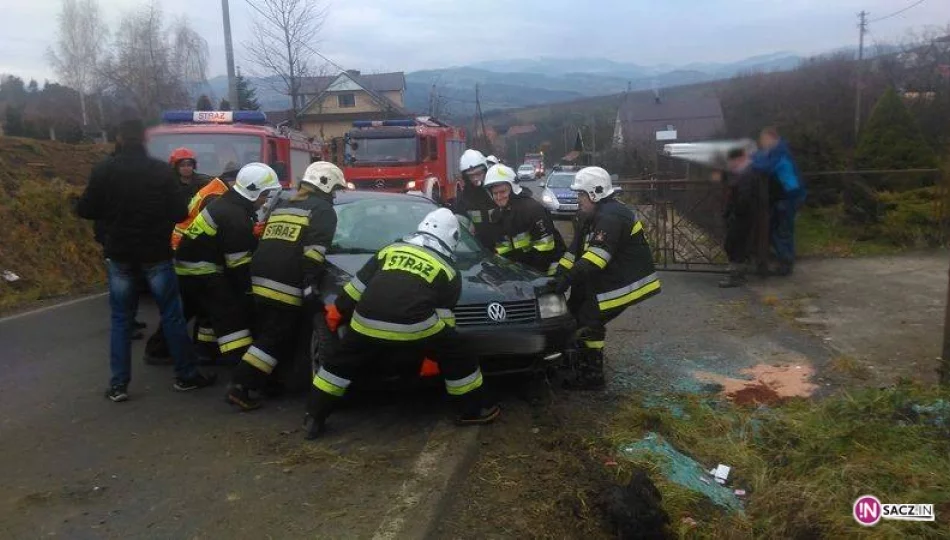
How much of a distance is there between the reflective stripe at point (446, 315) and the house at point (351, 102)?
43.0 metres

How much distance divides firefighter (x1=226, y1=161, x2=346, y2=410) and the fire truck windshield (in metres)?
11.1

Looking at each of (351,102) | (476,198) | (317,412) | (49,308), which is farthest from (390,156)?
(351,102)

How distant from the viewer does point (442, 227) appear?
4.38 m

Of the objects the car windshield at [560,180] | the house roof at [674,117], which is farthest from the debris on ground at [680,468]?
the car windshield at [560,180]

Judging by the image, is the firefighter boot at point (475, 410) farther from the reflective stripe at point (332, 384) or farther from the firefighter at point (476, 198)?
the firefighter at point (476, 198)

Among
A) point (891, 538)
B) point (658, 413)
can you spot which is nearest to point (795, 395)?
point (658, 413)

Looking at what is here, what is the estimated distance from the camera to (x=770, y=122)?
682 centimetres

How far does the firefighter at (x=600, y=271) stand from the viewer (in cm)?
522

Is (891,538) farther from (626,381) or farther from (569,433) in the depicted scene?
(626,381)

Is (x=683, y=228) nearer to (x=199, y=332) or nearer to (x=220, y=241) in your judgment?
(x=199, y=332)

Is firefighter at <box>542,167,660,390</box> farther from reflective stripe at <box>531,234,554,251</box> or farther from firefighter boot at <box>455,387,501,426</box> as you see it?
firefighter boot at <box>455,387,501,426</box>

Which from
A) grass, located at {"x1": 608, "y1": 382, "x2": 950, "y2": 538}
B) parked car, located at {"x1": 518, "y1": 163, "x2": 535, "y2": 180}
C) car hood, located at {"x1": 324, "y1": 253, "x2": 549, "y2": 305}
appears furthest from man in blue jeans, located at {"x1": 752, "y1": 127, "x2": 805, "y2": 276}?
parked car, located at {"x1": 518, "y1": 163, "x2": 535, "y2": 180}

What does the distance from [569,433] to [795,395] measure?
176cm

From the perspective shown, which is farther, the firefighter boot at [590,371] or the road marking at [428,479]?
the firefighter boot at [590,371]
